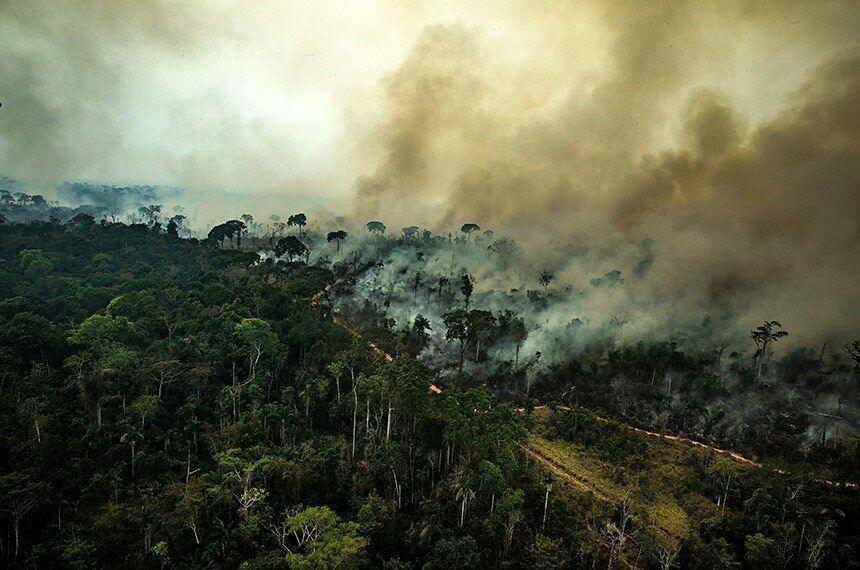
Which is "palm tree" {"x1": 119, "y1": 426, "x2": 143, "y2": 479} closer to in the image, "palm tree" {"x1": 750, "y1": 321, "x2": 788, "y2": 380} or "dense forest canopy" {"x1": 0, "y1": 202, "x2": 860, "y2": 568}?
"dense forest canopy" {"x1": 0, "y1": 202, "x2": 860, "y2": 568}

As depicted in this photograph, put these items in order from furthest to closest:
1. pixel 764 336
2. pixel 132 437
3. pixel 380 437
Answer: pixel 764 336, pixel 380 437, pixel 132 437

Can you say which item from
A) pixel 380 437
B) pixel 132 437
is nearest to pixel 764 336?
pixel 380 437

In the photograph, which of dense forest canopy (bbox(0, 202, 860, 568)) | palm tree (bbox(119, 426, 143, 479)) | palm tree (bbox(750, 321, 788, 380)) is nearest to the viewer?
dense forest canopy (bbox(0, 202, 860, 568))

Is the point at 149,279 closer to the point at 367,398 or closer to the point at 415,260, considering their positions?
the point at 367,398

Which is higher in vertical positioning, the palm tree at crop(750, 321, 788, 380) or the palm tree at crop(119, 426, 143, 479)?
the palm tree at crop(750, 321, 788, 380)

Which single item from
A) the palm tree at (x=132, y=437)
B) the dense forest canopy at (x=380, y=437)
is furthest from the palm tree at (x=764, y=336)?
the palm tree at (x=132, y=437)

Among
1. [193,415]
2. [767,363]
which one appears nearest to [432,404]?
[193,415]

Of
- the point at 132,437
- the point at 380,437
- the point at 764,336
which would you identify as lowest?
the point at 380,437

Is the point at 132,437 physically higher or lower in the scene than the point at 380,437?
higher

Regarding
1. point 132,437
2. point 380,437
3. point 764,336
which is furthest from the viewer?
point 764,336

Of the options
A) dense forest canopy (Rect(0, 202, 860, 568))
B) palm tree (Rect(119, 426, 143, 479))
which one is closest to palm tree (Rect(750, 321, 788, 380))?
dense forest canopy (Rect(0, 202, 860, 568))

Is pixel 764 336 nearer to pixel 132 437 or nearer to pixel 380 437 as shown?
pixel 380 437
